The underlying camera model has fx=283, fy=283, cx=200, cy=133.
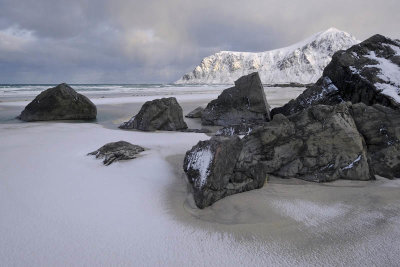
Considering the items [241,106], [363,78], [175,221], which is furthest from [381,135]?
[241,106]

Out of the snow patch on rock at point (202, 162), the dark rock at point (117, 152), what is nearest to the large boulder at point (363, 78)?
the snow patch on rock at point (202, 162)

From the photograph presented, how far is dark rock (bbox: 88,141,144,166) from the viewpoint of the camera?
200 inches

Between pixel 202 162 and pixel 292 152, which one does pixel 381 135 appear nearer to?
pixel 292 152

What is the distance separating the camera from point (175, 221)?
313cm

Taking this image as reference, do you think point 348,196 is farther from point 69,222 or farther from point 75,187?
point 75,187

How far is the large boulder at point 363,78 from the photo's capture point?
6777 millimetres

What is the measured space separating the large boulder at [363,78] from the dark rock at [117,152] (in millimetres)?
5351

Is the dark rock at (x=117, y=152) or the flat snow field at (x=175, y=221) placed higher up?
the dark rock at (x=117, y=152)

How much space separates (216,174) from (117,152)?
245 centimetres

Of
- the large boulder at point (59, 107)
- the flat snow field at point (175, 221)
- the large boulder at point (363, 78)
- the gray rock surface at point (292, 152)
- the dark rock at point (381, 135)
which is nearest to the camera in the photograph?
the flat snow field at point (175, 221)

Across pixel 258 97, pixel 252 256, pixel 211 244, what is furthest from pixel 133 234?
pixel 258 97

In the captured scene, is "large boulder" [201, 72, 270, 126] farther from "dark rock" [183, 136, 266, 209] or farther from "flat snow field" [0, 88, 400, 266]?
"dark rock" [183, 136, 266, 209]

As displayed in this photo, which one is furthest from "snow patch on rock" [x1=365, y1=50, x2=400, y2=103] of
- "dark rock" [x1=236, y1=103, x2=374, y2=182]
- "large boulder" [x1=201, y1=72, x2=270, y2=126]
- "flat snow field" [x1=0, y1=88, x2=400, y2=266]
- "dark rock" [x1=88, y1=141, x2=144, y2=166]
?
"dark rock" [x1=88, y1=141, x2=144, y2=166]

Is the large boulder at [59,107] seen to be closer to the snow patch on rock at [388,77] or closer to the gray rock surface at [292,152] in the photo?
the gray rock surface at [292,152]
